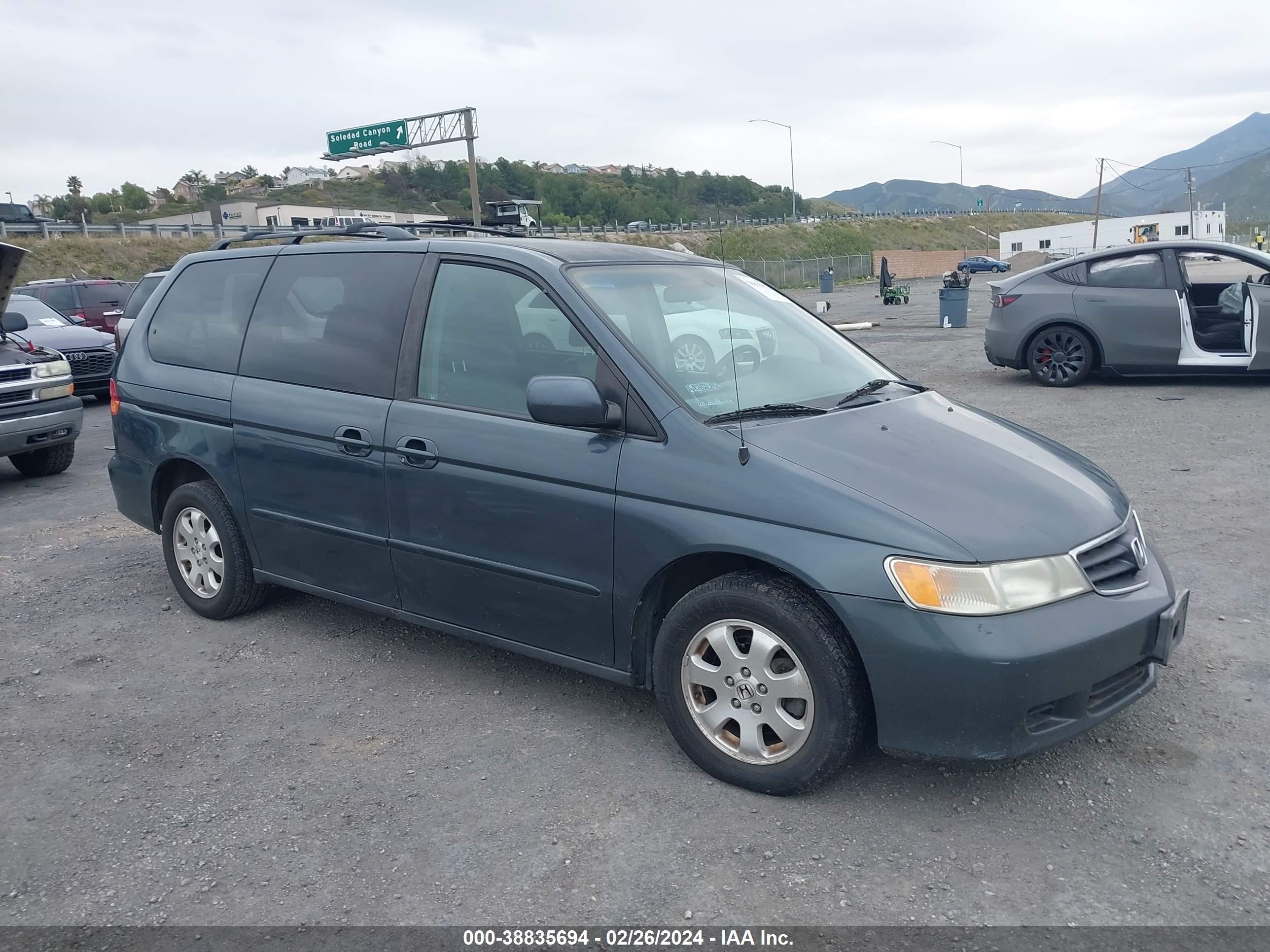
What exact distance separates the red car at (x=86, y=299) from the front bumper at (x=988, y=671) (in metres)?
17.8

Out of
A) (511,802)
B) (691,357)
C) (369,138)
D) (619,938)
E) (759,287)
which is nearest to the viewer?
(619,938)

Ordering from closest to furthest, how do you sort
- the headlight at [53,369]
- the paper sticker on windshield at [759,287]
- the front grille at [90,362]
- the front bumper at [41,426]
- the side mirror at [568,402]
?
the side mirror at [568,402], the paper sticker on windshield at [759,287], the front bumper at [41,426], the headlight at [53,369], the front grille at [90,362]

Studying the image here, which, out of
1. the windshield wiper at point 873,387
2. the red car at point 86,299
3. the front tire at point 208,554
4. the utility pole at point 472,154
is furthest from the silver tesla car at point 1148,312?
the utility pole at point 472,154

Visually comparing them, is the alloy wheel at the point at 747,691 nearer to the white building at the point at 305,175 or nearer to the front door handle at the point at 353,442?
the front door handle at the point at 353,442

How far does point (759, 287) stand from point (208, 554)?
3012mm

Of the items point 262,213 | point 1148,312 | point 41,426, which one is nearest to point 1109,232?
point 262,213

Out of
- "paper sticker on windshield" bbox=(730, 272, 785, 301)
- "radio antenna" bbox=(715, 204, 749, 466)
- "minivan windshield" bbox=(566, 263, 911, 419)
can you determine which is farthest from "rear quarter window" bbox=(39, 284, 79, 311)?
"radio antenna" bbox=(715, 204, 749, 466)

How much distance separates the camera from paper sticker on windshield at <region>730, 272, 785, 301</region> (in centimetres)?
482

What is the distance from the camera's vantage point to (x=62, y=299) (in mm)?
18328

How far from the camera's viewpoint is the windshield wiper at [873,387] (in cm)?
404

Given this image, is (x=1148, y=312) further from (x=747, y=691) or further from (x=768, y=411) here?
(x=747, y=691)

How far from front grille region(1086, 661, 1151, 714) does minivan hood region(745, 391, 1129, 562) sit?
44 cm

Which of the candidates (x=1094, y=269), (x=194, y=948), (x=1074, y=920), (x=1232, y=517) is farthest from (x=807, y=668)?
(x=1094, y=269)

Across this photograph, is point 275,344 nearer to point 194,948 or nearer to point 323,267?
point 323,267
